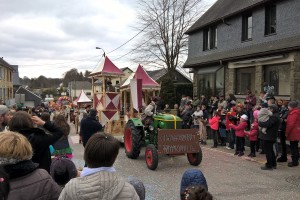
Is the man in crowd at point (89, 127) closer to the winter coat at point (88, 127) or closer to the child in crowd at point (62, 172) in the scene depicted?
the winter coat at point (88, 127)

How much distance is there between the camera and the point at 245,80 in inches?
709

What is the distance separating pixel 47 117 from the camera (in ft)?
18.6

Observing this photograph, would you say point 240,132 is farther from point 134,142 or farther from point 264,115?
point 134,142

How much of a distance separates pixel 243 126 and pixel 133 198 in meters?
9.02

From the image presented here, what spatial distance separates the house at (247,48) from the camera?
48.4 feet

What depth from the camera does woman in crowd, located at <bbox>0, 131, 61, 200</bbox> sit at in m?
2.49

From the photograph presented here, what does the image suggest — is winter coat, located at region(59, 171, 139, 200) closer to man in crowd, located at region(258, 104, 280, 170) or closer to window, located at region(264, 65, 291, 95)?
man in crowd, located at region(258, 104, 280, 170)

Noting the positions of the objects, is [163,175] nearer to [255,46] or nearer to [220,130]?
[220,130]

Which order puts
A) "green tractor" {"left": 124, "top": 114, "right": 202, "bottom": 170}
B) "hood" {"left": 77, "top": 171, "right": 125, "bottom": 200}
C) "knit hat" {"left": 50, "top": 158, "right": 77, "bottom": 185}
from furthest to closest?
"green tractor" {"left": 124, "top": 114, "right": 202, "bottom": 170} < "knit hat" {"left": 50, "top": 158, "right": 77, "bottom": 185} < "hood" {"left": 77, "top": 171, "right": 125, "bottom": 200}

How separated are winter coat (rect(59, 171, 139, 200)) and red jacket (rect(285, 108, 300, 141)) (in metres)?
7.96

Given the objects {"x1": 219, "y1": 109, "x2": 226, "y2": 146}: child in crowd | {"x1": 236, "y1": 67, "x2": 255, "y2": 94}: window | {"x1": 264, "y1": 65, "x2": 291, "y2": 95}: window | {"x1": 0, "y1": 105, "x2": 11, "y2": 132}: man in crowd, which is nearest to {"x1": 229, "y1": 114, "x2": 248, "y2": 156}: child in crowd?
{"x1": 219, "y1": 109, "x2": 226, "y2": 146}: child in crowd

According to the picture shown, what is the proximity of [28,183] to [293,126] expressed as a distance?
8309 millimetres

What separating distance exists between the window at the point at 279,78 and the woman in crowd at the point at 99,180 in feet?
45.2

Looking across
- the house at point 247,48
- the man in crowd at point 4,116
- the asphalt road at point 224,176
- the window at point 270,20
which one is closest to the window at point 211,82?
the house at point 247,48
